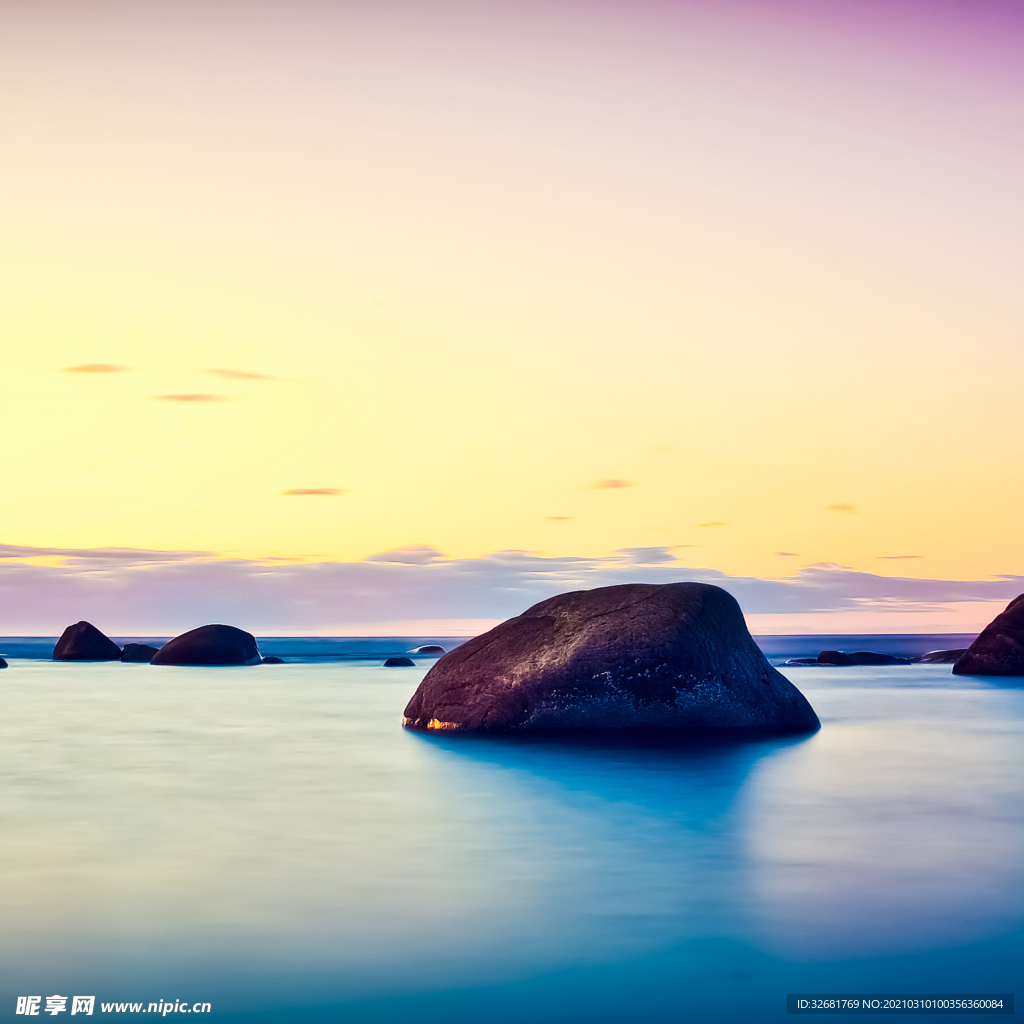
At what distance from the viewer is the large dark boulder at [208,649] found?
1690 inches

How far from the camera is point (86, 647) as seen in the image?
48250 mm

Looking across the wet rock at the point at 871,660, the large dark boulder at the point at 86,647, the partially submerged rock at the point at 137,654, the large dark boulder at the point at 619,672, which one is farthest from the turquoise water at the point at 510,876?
the large dark boulder at the point at 86,647

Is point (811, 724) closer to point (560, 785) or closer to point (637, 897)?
point (560, 785)

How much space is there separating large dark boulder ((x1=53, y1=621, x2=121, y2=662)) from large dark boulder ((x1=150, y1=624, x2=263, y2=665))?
5265mm

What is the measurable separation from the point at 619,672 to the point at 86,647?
3842 centimetres

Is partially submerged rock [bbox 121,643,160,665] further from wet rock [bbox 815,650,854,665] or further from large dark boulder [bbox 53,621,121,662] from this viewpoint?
wet rock [bbox 815,650,854,665]

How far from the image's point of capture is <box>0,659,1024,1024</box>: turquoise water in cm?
518

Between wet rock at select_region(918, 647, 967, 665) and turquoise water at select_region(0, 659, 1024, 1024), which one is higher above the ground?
turquoise water at select_region(0, 659, 1024, 1024)

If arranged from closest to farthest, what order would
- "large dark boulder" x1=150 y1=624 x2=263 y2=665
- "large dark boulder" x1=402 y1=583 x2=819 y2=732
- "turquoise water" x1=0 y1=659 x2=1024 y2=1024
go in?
"turquoise water" x1=0 y1=659 x2=1024 y2=1024
"large dark boulder" x1=402 y1=583 x2=819 y2=732
"large dark boulder" x1=150 y1=624 x2=263 y2=665

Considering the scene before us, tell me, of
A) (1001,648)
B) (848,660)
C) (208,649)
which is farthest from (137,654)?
(1001,648)

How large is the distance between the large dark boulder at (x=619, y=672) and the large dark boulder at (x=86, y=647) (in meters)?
35.2

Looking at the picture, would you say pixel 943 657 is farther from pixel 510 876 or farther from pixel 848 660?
pixel 510 876

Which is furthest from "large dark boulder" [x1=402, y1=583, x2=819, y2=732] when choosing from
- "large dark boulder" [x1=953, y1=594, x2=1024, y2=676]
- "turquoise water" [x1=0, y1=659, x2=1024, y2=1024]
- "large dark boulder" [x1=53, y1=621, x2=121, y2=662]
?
"large dark boulder" [x1=53, y1=621, x2=121, y2=662]

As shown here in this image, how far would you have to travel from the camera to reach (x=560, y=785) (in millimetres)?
11195
